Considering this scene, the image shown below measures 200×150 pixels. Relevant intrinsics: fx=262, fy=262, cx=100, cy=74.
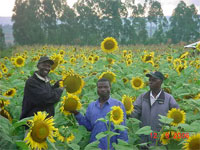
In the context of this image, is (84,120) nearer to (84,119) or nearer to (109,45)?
(84,119)

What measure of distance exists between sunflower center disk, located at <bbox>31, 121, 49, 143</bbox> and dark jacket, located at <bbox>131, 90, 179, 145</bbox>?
5.88 feet

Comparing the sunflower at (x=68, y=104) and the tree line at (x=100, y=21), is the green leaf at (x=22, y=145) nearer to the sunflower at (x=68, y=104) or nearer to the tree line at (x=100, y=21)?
the sunflower at (x=68, y=104)

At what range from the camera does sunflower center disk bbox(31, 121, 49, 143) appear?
1.62 metres

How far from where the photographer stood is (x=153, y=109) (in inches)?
128

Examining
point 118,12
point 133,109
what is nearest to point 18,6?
point 118,12

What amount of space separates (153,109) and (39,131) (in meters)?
1.93

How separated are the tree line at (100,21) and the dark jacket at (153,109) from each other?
32.2 metres

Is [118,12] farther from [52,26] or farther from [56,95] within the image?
[56,95]

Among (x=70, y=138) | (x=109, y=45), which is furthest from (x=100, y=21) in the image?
(x=70, y=138)

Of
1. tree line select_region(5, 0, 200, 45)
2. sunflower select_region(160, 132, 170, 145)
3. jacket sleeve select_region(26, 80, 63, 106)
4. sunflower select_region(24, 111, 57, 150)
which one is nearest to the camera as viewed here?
sunflower select_region(24, 111, 57, 150)

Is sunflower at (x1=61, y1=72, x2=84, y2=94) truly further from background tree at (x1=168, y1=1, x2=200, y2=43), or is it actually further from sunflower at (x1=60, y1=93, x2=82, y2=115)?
background tree at (x1=168, y1=1, x2=200, y2=43)

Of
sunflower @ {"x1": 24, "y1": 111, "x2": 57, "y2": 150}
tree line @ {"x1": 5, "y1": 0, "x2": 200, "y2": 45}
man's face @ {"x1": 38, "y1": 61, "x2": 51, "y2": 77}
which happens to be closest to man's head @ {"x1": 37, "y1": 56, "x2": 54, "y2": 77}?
man's face @ {"x1": 38, "y1": 61, "x2": 51, "y2": 77}

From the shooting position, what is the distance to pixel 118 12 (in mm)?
45125

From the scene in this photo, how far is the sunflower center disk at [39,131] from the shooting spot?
1.62m
